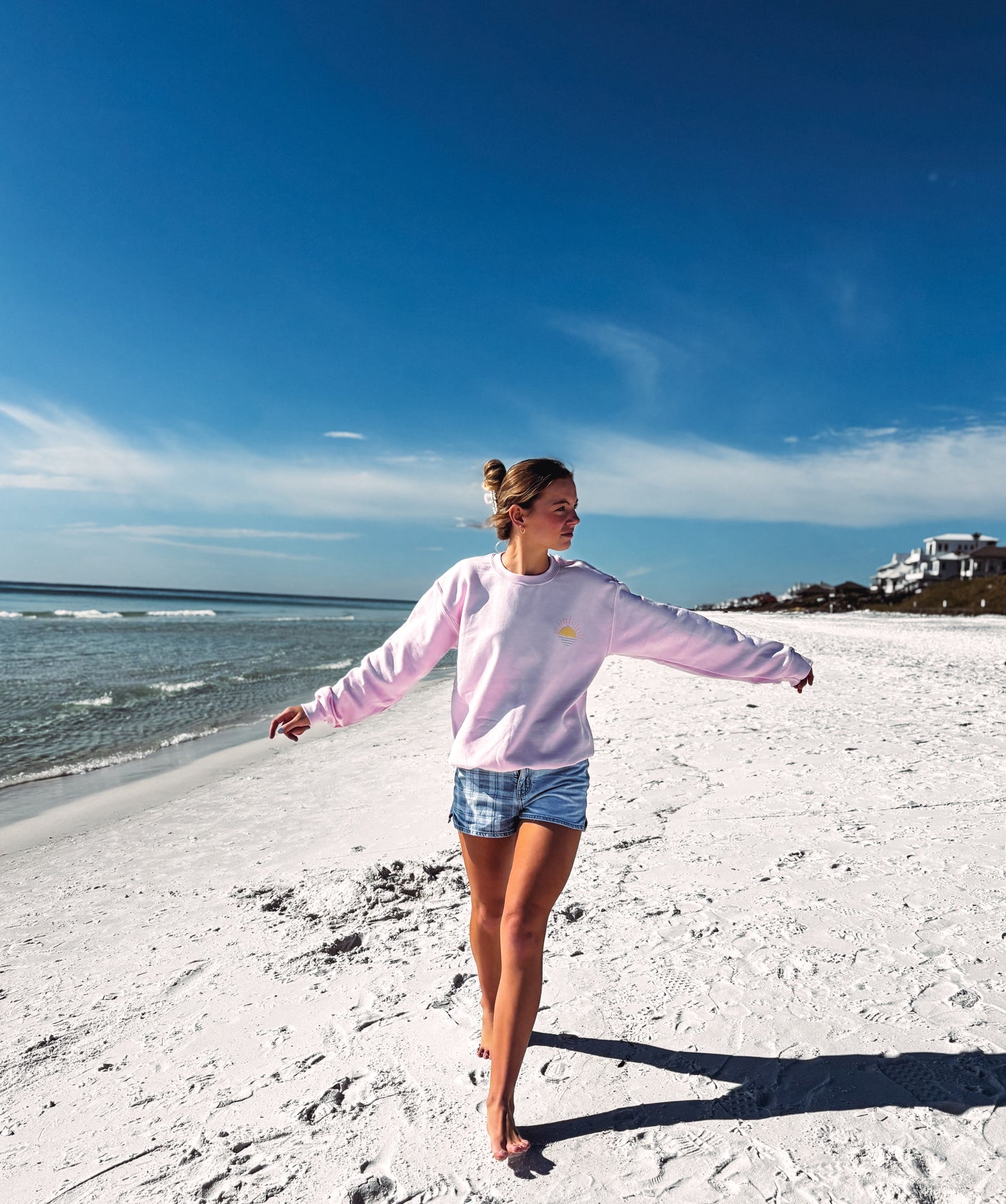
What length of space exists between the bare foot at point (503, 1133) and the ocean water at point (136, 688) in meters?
7.35

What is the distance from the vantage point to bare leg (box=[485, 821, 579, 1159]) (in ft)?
7.37

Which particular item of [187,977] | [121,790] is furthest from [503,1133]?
[121,790]

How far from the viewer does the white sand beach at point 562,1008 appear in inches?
88.2

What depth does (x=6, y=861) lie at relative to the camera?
6023 mm

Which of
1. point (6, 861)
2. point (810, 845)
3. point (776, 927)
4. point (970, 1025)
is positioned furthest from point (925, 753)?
point (6, 861)

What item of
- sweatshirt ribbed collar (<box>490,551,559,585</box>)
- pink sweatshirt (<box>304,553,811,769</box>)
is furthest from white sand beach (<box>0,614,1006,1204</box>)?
sweatshirt ribbed collar (<box>490,551,559,585</box>)

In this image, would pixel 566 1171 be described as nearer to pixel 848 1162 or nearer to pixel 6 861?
pixel 848 1162

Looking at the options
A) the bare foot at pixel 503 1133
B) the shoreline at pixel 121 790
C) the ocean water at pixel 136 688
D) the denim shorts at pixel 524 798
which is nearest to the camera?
the bare foot at pixel 503 1133

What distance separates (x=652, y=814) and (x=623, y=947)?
2.14 meters

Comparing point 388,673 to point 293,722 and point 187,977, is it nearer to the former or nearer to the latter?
point 293,722

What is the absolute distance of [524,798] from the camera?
7.88 feet

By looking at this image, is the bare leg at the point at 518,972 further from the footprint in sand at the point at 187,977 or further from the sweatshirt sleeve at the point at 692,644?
the footprint in sand at the point at 187,977

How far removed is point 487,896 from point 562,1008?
2.80ft

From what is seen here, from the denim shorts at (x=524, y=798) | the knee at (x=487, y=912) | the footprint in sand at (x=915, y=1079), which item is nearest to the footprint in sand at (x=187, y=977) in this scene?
the knee at (x=487, y=912)
